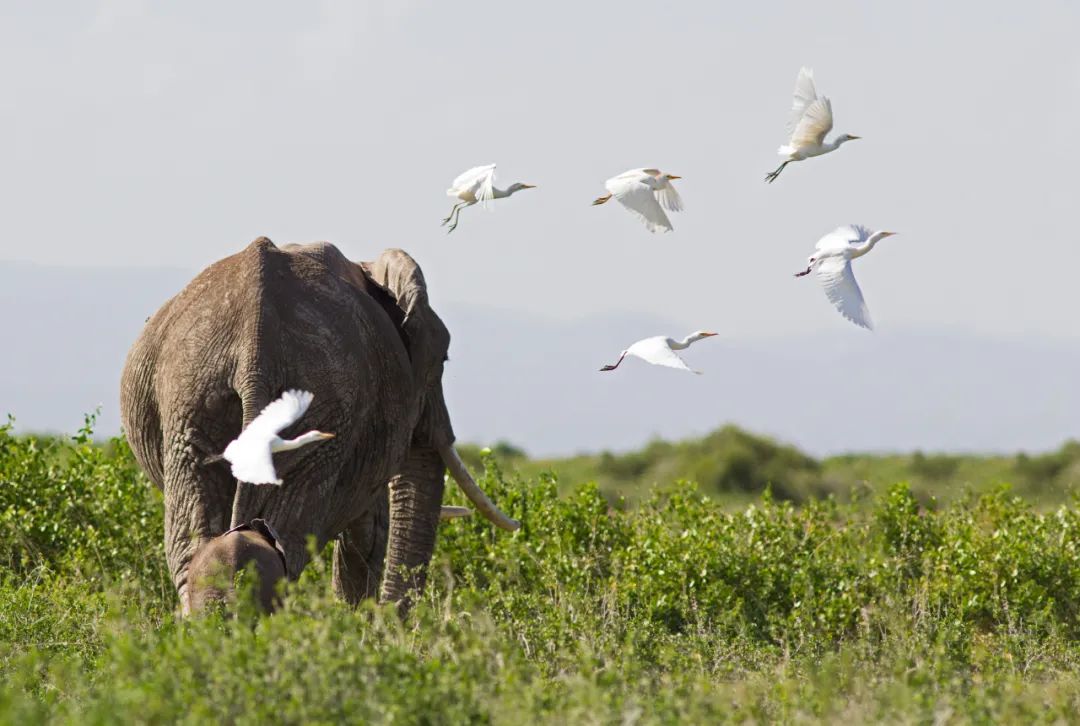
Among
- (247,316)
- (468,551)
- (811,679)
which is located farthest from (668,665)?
(468,551)

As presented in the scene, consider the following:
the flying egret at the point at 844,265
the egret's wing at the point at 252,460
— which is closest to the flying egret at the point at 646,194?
the flying egret at the point at 844,265

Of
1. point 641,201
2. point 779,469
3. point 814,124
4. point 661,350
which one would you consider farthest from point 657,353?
point 779,469

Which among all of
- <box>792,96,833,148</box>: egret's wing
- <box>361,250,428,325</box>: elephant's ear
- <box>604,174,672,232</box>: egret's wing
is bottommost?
<box>361,250,428,325</box>: elephant's ear

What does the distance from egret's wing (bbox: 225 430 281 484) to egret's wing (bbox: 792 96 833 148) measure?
13.9ft

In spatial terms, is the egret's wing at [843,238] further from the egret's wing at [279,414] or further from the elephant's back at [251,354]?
the egret's wing at [279,414]

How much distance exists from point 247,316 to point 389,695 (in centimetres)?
261

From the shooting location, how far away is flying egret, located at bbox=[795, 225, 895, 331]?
898 centimetres

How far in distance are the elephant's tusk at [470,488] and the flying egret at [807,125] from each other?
2.53 metres

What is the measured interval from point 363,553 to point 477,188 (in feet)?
7.77

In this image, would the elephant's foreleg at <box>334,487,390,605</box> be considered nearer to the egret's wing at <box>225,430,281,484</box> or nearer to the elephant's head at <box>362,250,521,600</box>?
the elephant's head at <box>362,250,521,600</box>

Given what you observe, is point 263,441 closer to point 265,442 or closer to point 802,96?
point 265,442

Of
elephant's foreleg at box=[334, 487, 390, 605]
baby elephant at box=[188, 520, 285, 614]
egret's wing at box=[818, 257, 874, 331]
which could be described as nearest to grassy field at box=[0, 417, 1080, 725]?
baby elephant at box=[188, 520, 285, 614]

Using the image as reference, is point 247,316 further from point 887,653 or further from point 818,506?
point 818,506

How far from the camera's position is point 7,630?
9.56m
